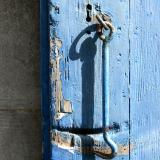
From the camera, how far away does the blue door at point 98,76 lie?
1294 mm

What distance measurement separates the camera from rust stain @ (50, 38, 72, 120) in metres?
1.31

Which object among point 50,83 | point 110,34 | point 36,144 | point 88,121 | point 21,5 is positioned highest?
point 21,5

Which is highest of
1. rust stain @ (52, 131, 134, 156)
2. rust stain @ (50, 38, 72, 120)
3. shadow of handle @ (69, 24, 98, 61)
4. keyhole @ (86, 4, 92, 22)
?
keyhole @ (86, 4, 92, 22)

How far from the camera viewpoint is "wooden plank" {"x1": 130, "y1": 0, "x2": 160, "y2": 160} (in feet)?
4.38

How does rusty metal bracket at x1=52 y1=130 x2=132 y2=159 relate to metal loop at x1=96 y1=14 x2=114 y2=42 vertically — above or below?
below

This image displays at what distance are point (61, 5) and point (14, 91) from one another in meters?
0.53

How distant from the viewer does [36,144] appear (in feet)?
5.56

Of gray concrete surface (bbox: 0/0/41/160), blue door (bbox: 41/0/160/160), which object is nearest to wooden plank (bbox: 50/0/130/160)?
blue door (bbox: 41/0/160/160)

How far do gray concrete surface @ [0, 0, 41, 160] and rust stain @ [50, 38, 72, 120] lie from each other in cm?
37

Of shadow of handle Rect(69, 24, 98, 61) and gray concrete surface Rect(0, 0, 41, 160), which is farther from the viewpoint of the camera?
gray concrete surface Rect(0, 0, 41, 160)

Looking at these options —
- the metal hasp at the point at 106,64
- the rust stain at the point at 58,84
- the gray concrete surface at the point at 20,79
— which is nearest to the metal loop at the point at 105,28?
the metal hasp at the point at 106,64

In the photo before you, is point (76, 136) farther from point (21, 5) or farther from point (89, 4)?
point (21, 5)

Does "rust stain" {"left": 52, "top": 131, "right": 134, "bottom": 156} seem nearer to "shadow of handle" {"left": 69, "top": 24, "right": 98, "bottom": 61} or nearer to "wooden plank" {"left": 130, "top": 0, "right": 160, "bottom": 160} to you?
"wooden plank" {"left": 130, "top": 0, "right": 160, "bottom": 160}

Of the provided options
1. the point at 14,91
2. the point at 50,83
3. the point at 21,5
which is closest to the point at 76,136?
the point at 50,83
